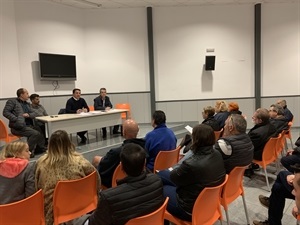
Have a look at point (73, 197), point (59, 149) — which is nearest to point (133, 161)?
point (73, 197)

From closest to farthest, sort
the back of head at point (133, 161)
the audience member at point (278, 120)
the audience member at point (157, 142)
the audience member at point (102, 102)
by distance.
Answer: the back of head at point (133, 161) < the audience member at point (157, 142) < the audience member at point (278, 120) < the audience member at point (102, 102)

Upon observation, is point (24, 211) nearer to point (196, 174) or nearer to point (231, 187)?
point (196, 174)

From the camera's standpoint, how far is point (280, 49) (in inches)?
318

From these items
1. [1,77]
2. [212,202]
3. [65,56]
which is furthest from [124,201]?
[65,56]

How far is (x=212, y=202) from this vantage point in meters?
2.06

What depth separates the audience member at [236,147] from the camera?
274cm

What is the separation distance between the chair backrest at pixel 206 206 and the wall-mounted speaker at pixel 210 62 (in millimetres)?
6384

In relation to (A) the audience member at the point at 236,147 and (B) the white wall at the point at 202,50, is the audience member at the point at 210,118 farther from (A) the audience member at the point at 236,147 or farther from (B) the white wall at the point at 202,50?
(B) the white wall at the point at 202,50

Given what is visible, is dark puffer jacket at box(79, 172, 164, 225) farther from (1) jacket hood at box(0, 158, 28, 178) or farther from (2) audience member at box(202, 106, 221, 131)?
(2) audience member at box(202, 106, 221, 131)

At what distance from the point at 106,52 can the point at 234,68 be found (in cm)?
402

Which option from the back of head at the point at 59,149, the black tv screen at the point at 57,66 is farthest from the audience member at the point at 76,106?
the back of head at the point at 59,149

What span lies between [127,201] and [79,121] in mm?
3832

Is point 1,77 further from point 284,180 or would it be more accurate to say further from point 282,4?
point 282,4

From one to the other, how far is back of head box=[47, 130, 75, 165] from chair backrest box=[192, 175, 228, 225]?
3.85 ft
